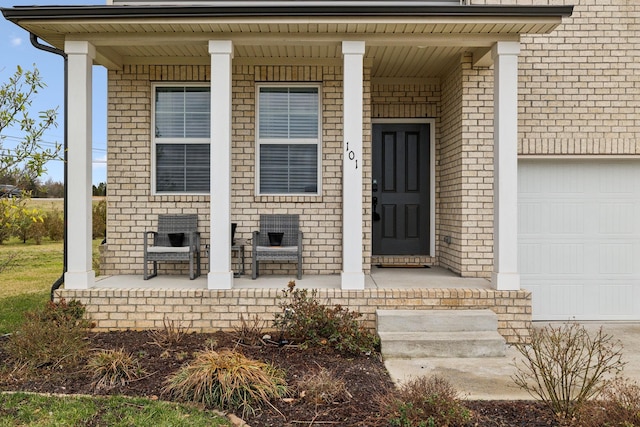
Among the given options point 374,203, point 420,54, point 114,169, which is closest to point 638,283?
point 374,203

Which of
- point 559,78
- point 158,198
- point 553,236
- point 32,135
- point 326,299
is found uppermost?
point 559,78

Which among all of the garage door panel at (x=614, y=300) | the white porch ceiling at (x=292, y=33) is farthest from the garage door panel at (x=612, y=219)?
the white porch ceiling at (x=292, y=33)

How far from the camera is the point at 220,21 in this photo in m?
5.04

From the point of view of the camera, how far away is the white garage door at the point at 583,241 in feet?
21.1

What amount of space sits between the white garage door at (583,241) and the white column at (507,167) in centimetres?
125

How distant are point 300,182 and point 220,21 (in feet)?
7.78

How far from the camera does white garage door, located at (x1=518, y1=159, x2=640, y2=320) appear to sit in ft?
21.1

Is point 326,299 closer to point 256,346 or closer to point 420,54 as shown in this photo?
point 256,346

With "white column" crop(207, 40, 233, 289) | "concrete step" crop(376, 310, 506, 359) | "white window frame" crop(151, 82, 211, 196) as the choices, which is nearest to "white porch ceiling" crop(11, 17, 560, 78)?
"white column" crop(207, 40, 233, 289)

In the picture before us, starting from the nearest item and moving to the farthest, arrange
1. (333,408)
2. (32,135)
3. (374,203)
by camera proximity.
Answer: (333,408) → (32,135) → (374,203)

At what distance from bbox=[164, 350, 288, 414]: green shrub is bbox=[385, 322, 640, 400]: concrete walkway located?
1.20 meters

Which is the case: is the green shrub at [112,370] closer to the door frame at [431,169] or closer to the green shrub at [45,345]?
the green shrub at [45,345]

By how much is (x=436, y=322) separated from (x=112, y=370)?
3.09 m

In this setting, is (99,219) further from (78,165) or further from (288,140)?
(288,140)
